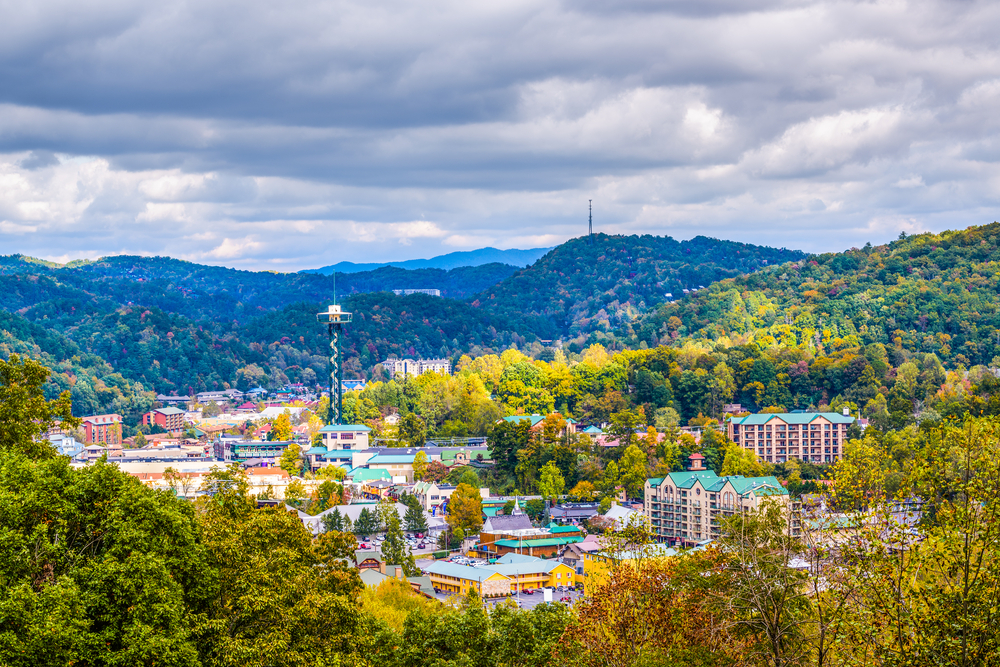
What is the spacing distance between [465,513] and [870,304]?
6071 centimetres

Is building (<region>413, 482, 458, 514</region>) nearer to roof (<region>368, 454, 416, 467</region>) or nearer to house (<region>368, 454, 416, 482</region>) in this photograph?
house (<region>368, 454, 416, 482</region>)

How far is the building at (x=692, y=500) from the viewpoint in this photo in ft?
185

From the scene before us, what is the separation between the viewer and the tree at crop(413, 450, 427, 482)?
72.0 m

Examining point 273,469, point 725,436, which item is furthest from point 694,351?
point 273,469

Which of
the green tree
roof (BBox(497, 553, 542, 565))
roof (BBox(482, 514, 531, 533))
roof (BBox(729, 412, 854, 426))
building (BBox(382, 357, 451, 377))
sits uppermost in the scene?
roof (BBox(729, 412, 854, 426))

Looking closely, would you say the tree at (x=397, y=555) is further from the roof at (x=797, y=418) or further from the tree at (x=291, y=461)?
the roof at (x=797, y=418)

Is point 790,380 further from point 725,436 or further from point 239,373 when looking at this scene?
point 239,373

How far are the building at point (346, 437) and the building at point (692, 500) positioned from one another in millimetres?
29341

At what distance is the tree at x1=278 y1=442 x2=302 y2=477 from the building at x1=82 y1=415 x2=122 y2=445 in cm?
3263

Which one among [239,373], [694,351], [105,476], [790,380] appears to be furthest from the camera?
[239,373]

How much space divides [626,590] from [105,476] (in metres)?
8.36

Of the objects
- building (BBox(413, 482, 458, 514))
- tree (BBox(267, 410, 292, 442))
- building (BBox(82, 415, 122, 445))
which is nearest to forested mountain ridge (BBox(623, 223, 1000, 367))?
building (BBox(413, 482, 458, 514))

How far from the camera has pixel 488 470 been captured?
236 feet

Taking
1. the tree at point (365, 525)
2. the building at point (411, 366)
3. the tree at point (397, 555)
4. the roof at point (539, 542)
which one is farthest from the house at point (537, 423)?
the building at point (411, 366)
